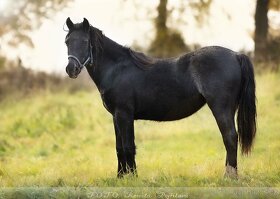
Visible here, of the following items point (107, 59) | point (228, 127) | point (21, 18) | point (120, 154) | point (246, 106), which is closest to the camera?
point (228, 127)

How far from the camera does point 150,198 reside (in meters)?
7.05

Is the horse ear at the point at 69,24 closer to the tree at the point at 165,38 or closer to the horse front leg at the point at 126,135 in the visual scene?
the horse front leg at the point at 126,135

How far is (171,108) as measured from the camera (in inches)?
339

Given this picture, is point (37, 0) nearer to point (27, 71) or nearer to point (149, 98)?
point (27, 71)

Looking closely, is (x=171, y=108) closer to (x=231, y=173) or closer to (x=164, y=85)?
(x=164, y=85)

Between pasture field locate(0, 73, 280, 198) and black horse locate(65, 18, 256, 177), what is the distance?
0.57 m

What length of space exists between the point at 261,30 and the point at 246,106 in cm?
1376

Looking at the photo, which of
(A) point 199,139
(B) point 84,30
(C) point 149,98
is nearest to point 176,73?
(C) point 149,98

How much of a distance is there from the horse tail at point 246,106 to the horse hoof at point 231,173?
41 cm

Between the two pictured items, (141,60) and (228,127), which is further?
(141,60)

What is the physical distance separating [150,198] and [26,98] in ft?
47.8

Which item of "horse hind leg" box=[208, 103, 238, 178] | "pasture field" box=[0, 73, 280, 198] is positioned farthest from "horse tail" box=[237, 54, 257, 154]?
"pasture field" box=[0, 73, 280, 198]

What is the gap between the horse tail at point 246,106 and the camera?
8380 mm

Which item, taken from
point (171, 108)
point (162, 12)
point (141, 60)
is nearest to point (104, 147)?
point (141, 60)
